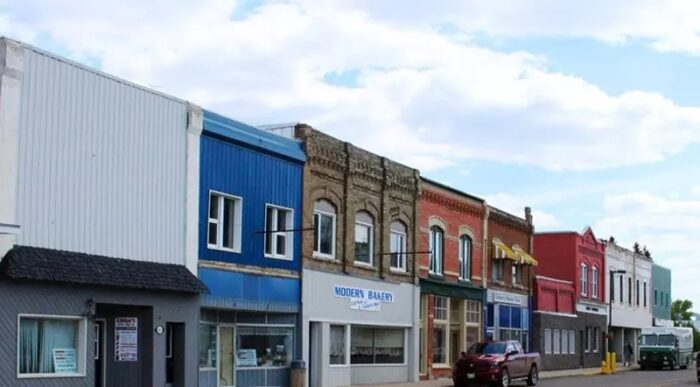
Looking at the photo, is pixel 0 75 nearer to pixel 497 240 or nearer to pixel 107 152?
pixel 107 152

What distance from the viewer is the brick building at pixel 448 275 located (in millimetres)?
39156

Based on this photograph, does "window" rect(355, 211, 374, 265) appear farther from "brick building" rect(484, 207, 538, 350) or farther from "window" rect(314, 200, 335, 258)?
"brick building" rect(484, 207, 538, 350)

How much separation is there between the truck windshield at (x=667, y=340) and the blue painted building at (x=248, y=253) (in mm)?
33154

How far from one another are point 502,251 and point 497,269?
1.09 metres

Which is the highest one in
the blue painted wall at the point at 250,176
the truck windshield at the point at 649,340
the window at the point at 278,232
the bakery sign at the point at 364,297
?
the blue painted wall at the point at 250,176

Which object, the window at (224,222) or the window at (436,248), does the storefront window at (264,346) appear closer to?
the window at (224,222)

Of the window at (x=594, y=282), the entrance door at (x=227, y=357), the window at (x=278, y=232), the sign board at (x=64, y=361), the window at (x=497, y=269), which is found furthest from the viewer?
the window at (x=594, y=282)

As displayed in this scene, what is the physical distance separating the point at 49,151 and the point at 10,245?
7.39 feet

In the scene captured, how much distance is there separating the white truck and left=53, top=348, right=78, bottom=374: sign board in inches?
1659

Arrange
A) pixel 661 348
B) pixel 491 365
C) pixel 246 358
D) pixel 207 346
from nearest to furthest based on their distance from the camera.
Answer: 1. pixel 207 346
2. pixel 246 358
3. pixel 491 365
4. pixel 661 348

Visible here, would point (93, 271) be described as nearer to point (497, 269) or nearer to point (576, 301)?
point (497, 269)

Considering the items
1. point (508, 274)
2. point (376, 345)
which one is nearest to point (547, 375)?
point (508, 274)

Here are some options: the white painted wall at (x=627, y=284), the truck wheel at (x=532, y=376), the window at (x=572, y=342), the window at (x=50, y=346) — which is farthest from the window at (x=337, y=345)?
the white painted wall at (x=627, y=284)

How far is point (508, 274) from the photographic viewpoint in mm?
47906
